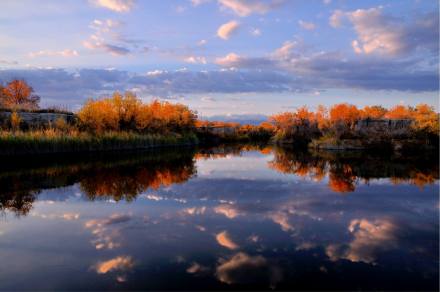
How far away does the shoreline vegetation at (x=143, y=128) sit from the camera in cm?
2705

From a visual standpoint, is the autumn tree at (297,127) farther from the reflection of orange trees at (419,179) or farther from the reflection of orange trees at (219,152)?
the reflection of orange trees at (419,179)

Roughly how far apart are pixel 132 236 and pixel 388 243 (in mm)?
5016

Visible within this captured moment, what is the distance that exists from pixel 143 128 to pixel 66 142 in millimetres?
14044

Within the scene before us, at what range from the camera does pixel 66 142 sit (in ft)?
86.8

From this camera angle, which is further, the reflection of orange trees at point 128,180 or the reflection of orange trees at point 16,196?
the reflection of orange trees at point 128,180

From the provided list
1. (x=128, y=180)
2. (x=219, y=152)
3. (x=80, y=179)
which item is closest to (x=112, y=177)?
(x=128, y=180)

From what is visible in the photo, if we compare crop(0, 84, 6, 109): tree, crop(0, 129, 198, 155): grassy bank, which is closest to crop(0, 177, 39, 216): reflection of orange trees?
crop(0, 129, 198, 155): grassy bank

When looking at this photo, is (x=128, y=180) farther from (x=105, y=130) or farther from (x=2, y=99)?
(x=2, y=99)

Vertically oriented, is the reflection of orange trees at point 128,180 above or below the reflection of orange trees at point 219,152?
above

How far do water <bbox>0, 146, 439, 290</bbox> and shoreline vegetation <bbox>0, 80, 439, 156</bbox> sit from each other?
1294 cm

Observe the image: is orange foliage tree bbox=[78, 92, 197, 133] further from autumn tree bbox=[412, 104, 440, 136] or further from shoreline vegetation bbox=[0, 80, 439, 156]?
autumn tree bbox=[412, 104, 440, 136]

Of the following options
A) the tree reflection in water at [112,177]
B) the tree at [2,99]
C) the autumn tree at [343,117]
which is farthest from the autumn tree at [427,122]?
the tree at [2,99]

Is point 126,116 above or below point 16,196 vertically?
above

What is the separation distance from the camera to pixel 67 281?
5.18 meters
